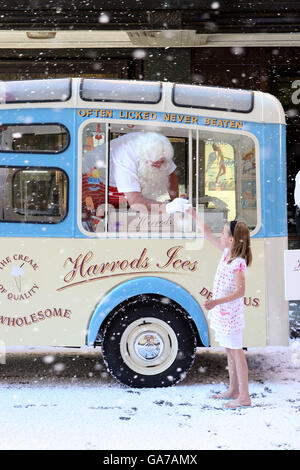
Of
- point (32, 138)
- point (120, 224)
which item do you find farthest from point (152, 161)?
point (32, 138)

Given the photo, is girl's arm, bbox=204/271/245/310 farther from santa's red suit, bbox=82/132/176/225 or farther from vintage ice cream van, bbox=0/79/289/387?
santa's red suit, bbox=82/132/176/225

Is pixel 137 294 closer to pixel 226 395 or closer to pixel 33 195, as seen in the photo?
pixel 226 395

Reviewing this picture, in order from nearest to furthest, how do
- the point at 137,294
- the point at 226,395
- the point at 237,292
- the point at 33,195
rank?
the point at 237,292 < the point at 226,395 < the point at 137,294 < the point at 33,195

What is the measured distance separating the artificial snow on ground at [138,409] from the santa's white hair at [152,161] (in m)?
1.66

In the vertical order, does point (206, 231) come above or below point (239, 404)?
above

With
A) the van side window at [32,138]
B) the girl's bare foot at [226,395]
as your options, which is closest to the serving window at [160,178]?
the van side window at [32,138]

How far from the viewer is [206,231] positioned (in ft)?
18.1

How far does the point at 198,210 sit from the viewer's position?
5.61m

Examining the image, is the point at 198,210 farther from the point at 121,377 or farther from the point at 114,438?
the point at 114,438

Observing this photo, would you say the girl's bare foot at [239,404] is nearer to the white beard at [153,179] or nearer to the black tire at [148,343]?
the black tire at [148,343]

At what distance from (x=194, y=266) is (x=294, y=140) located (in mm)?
7473

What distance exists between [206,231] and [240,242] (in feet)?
2.34

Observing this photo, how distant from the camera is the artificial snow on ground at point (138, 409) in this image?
4.21 m
